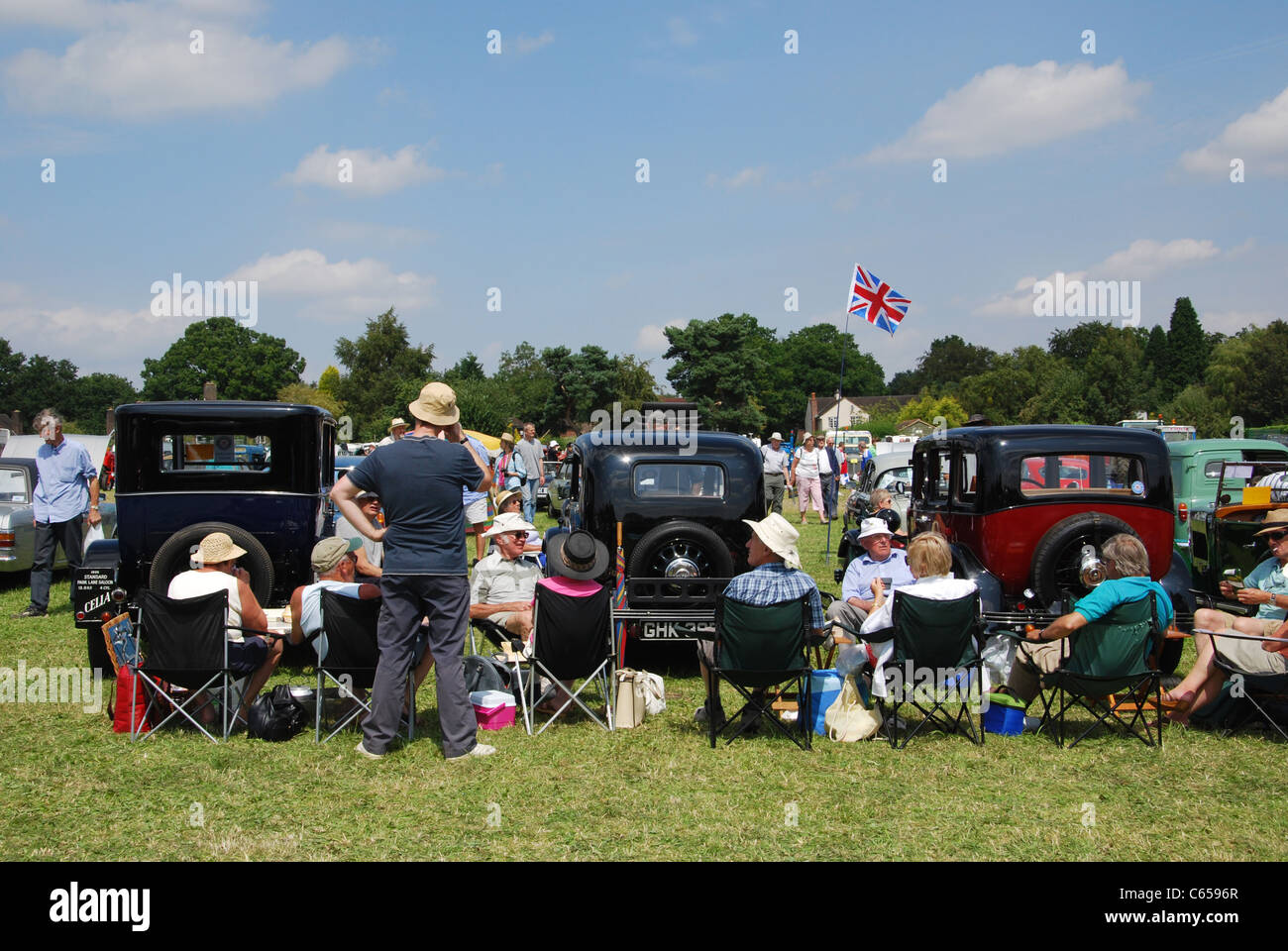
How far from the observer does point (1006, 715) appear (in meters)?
6.17

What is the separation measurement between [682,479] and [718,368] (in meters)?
52.7

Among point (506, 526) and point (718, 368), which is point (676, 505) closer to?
point (506, 526)

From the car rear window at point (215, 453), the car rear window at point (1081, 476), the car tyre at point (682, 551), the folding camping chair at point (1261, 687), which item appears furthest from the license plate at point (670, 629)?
the car rear window at point (215, 453)

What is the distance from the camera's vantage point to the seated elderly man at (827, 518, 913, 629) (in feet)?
23.9

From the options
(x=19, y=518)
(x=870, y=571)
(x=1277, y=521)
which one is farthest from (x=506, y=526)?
(x=19, y=518)

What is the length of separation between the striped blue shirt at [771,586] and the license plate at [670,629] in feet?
4.26

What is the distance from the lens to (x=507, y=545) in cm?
719

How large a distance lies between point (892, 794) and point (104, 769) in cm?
419

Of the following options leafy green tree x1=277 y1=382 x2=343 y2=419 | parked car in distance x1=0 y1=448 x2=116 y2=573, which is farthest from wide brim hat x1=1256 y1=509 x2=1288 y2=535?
leafy green tree x1=277 y1=382 x2=343 y2=419

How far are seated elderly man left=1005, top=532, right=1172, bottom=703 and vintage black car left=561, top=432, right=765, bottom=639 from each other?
2311 mm

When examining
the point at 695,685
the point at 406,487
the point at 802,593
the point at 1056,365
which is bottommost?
the point at 695,685

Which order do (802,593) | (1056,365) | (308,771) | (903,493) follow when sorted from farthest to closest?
(1056,365) → (903,493) → (802,593) → (308,771)

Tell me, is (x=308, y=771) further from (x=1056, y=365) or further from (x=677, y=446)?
(x=1056, y=365)
